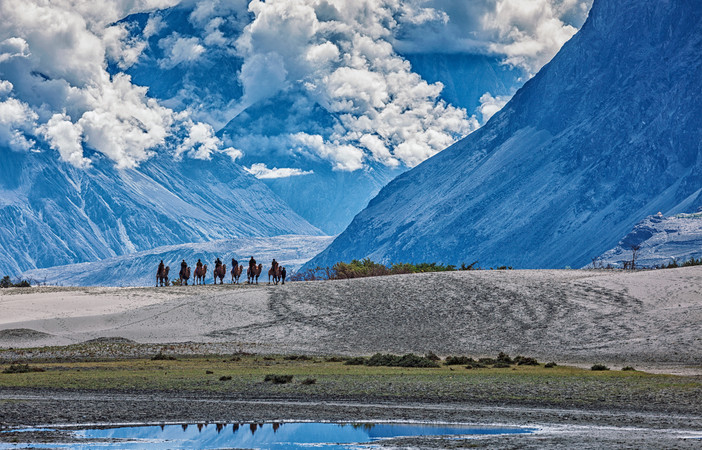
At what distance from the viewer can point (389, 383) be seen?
3878 cm

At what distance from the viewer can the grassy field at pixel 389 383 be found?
113 feet

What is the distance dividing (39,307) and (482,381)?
42.9m

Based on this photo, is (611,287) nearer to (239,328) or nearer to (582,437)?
(239,328)

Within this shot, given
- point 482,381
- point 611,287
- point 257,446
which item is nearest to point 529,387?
point 482,381

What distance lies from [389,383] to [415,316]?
Answer: 27.1m

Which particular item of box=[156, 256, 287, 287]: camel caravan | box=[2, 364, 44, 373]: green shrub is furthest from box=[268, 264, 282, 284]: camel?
box=[2, 364, 44, 373]: green shrub

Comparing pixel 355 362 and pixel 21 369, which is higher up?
pixel 355 362

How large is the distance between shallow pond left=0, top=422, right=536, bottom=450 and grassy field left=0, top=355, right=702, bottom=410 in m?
6.54

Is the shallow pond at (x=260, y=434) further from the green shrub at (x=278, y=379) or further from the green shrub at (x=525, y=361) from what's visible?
the green shrub at (x=525, y=361)

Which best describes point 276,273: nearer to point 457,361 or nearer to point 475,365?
point 457,361

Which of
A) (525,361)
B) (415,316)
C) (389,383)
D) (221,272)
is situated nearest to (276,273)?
Result: (221,272)

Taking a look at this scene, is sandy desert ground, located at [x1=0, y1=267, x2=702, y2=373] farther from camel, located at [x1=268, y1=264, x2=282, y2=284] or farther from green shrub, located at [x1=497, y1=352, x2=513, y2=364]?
green shrub, located at [x1=497, y1=352, x2=513, y2=364]

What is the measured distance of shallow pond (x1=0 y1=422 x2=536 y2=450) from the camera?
83.6 ft

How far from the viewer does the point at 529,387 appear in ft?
122
